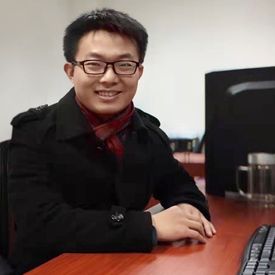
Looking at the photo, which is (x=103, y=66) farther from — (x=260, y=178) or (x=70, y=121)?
(x=260, y=178)

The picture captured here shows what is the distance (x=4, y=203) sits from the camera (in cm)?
121

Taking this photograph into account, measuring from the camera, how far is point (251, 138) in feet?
4.63

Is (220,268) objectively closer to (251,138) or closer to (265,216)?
(265,216)

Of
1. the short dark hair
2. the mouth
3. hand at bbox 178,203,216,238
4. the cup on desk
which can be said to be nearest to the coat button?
hand at bbox 178,203,216,238

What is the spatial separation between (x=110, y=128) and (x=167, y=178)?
25 centimetres

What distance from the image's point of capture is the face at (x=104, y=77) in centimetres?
101

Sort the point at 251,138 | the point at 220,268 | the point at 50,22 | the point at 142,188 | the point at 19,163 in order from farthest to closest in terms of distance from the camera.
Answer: the point at 50,22 < the point at 251,138 < the point at 142,188 < the point at 19,163 < the point at 220,268

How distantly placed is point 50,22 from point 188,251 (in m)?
2.48

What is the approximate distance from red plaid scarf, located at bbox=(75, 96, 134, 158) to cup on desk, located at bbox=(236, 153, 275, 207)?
0.48 meters

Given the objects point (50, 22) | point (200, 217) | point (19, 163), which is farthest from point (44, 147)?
point (50, 22)

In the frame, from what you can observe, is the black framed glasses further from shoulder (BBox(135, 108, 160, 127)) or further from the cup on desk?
the cup on desk

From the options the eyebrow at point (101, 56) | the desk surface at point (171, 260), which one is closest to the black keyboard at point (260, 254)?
the desk surface at point (171, 260)

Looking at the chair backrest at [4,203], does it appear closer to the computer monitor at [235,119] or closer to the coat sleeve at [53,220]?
the coat sleeve at [53,220]

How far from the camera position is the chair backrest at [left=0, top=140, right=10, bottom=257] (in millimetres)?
1197
